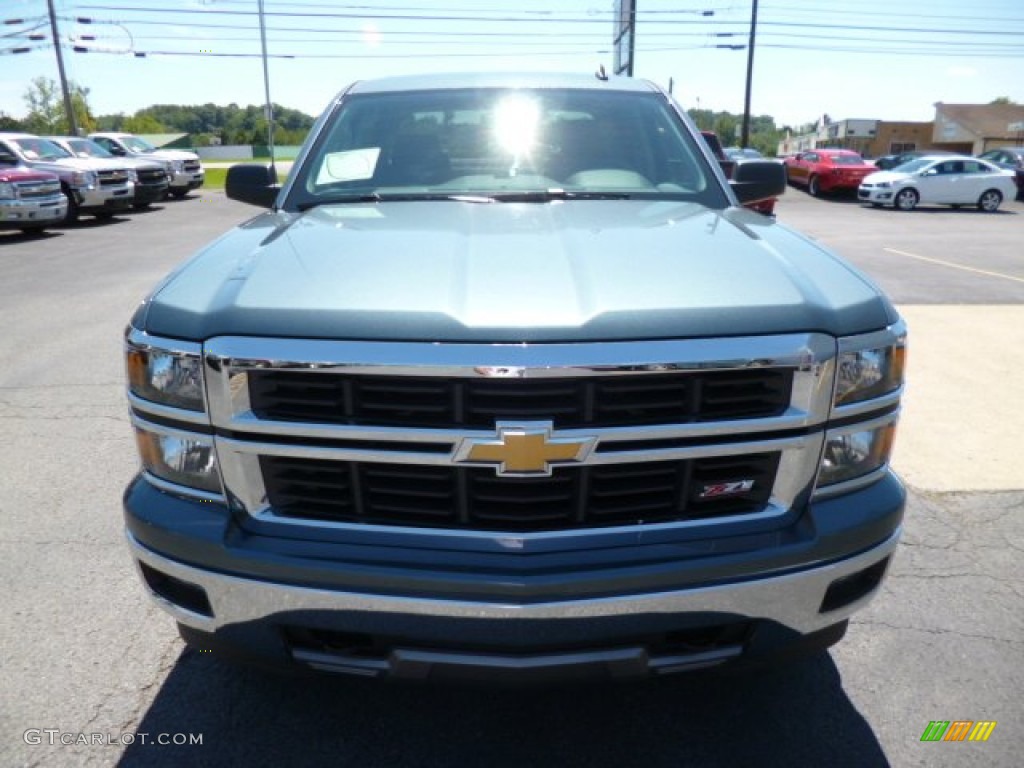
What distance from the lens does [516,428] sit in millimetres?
1776

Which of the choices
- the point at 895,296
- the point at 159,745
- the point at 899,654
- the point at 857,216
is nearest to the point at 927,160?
the point at 857,216

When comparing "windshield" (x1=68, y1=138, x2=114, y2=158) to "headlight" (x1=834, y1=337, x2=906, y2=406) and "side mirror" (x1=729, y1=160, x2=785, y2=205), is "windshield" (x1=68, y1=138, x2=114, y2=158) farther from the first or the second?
"headlight" (x1=834, y1=337, x2=906, y2=406)

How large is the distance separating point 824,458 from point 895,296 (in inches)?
322

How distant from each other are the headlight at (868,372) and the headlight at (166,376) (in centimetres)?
152

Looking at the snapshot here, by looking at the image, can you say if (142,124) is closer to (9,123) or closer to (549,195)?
(9,123)

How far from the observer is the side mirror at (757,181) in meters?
3.66

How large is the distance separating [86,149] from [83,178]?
442 centimetres

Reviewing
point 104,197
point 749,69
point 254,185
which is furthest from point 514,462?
point 749,69

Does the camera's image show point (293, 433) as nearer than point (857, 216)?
Yes

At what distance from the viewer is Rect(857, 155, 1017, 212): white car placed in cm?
2330

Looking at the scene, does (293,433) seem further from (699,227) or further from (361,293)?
(699,227)

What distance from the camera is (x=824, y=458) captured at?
1979mm

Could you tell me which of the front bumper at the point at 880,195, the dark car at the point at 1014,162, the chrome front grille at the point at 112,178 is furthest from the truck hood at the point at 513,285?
the dark car at the point at 1014,162

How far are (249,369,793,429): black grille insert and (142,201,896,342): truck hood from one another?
10cm
